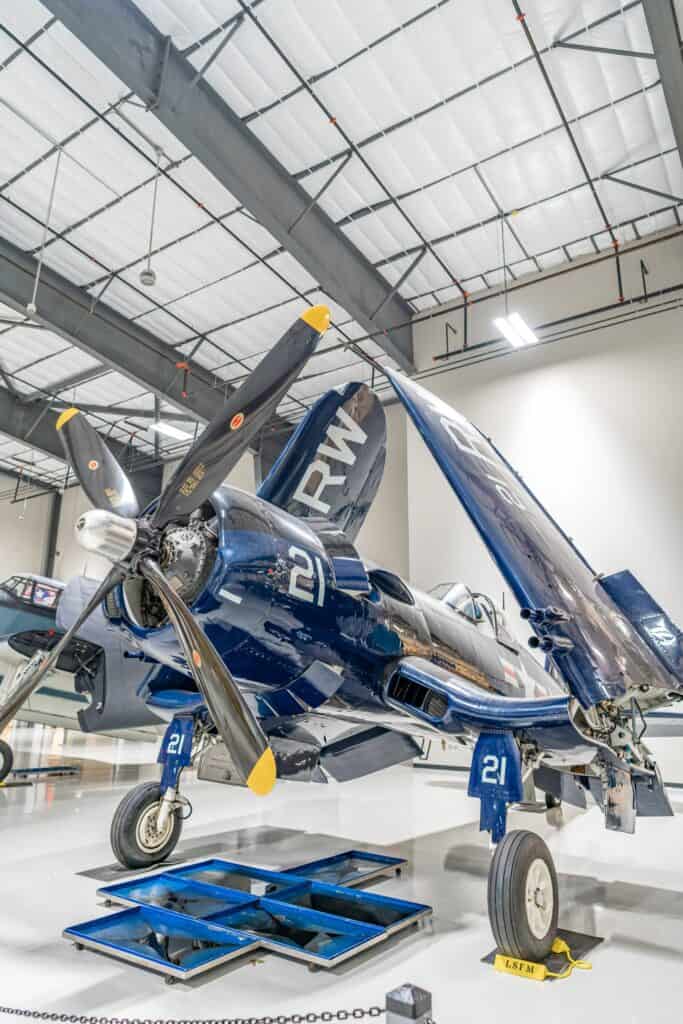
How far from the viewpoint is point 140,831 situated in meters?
4.78

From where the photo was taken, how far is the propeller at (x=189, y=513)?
114 inches

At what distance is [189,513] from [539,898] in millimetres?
2757

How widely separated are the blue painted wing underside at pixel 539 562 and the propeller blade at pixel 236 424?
2.08 ft

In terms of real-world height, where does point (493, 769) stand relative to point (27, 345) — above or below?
below

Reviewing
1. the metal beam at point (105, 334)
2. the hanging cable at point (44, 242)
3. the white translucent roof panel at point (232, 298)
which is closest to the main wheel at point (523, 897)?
the hanging cable at point (44, 242)

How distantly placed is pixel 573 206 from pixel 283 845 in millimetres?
10808

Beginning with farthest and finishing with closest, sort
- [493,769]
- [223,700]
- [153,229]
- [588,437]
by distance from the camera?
[588,437] → [153,229] → [493,769] → [223,700]

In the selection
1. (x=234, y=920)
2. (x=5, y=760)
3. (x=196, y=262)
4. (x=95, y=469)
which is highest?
Result: (x=196, y=262)

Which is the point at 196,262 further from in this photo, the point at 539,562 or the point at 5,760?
the point at 539,562

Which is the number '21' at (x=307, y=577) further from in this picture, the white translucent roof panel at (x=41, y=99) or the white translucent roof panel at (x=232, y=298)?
the white translucent roof panel at (x=232, y=298)

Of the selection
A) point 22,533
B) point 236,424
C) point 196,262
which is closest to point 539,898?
point 236,424

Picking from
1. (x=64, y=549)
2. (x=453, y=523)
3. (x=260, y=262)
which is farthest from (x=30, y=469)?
(x=453, y=523)

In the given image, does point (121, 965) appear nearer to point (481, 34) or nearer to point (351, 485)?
point (351, 485)

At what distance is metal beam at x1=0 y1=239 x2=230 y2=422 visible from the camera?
1190 cm
